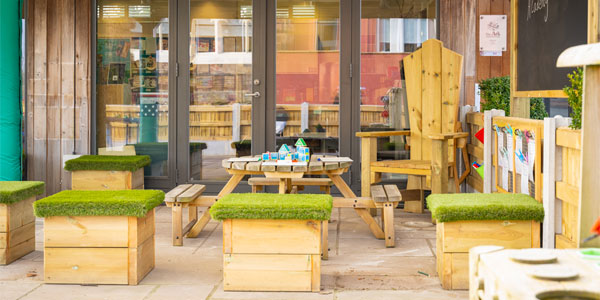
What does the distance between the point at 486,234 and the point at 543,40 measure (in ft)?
4.69

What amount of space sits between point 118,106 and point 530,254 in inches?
220

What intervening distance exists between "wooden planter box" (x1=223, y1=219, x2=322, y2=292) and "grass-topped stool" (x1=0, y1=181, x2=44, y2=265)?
147cm

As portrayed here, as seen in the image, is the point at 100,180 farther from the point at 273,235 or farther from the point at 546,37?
the point at 546,37

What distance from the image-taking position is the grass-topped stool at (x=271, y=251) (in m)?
3.71

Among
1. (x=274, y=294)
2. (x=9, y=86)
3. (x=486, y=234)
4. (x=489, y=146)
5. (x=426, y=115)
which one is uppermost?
(x=9, y=86)

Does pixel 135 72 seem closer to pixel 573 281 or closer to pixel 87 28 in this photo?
pixel 87 28

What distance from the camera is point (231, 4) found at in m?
6.85

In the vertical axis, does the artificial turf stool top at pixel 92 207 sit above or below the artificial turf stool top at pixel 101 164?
below

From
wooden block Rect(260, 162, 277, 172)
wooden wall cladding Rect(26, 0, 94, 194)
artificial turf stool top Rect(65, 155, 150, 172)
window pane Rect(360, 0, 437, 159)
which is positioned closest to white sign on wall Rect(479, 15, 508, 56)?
window pane Rect(360, 0, 437, 159)

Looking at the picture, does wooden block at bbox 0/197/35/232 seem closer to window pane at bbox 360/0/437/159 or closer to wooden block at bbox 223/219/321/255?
wooden block at bbox 223/219/321/255

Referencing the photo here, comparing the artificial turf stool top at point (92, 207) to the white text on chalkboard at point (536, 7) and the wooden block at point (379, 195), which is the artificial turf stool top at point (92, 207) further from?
the white text on chalkboard at point (536, 7)

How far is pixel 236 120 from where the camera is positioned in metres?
6.89

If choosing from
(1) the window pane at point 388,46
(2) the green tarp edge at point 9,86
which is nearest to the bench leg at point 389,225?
(1) the window pane at point 388,46

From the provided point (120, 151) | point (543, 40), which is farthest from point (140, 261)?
point (120, 151)
